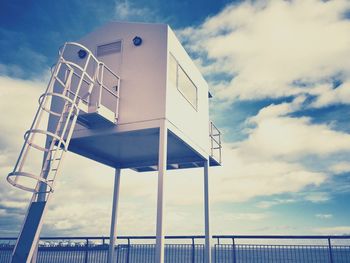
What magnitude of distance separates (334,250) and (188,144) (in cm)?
531

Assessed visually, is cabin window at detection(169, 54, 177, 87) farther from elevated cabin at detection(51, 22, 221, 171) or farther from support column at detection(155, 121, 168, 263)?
support column at detection(155, 121, 168, 263)

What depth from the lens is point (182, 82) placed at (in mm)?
10453

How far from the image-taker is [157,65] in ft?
29.7

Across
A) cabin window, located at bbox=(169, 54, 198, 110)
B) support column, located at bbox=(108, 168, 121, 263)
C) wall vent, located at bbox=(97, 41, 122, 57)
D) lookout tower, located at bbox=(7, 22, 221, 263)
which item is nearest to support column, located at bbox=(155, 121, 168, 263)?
lookout tower, located at bbox=(7, 22, 221, 263)

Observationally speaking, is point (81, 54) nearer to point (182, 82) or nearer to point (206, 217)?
point (182, 82)

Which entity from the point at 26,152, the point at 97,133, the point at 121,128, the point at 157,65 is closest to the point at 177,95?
the point at 157,65

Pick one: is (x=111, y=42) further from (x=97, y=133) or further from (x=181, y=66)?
(x=97, y=133)

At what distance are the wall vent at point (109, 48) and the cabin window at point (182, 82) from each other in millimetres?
1751

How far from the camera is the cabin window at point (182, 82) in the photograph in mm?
9523

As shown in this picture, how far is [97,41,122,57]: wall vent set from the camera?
32.3ft

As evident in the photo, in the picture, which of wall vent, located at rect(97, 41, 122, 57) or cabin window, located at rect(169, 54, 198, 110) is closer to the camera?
cabin window, located at rect(169, 54, 198, 110)

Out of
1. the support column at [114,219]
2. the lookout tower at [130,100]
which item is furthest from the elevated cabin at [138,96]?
the support column at [114,219]

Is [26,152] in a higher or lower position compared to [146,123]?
lower

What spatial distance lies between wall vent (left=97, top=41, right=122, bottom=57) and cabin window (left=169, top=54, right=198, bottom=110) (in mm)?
1751
